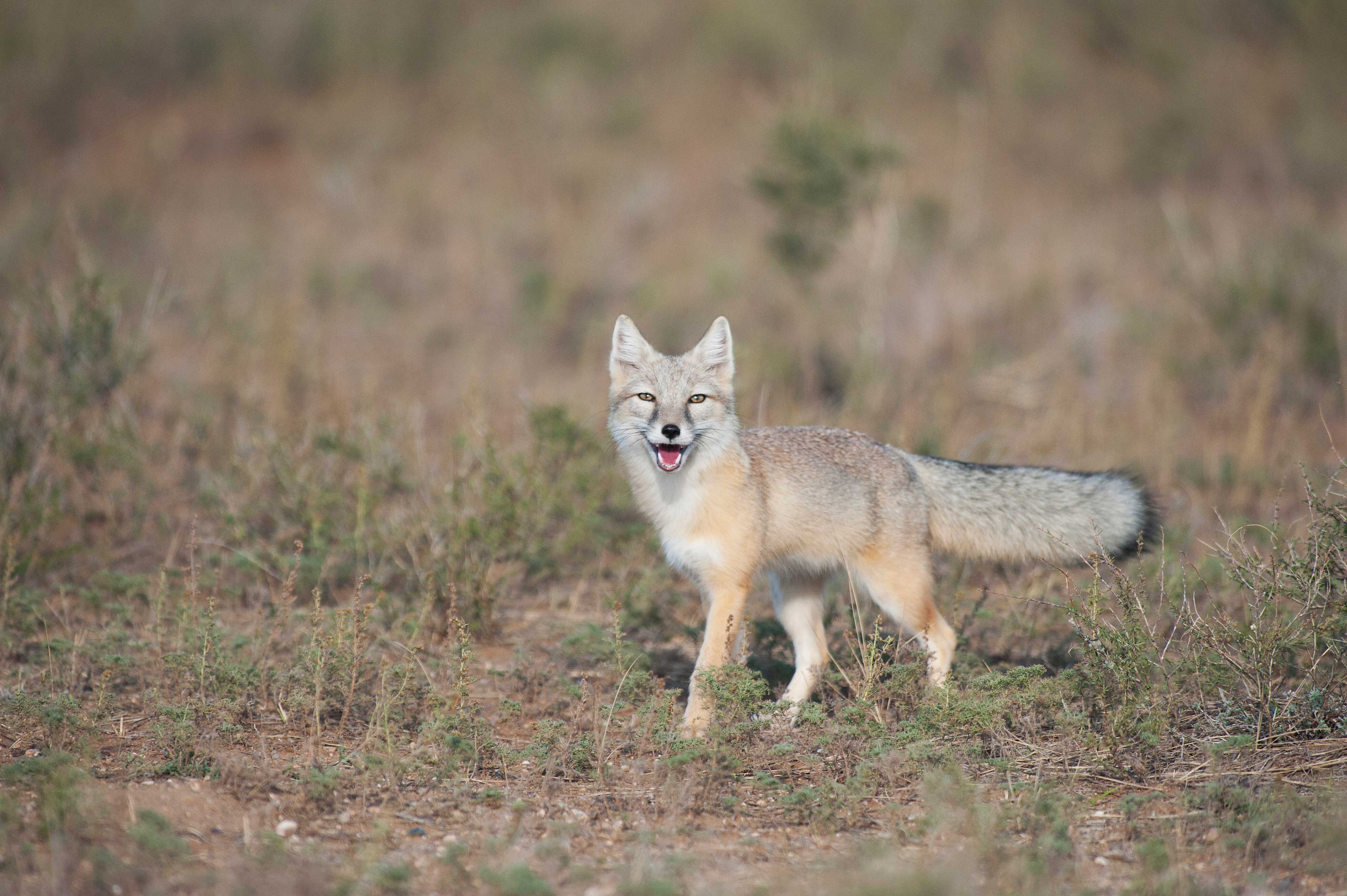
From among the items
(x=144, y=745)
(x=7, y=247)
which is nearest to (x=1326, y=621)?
(x=144, y=745)

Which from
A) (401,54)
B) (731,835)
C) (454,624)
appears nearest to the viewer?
(731,835)

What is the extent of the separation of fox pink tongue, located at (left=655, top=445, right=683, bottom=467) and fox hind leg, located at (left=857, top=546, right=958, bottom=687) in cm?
107

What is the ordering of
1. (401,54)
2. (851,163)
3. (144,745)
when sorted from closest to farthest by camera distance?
(144,745) → (851,163) → (401,54)

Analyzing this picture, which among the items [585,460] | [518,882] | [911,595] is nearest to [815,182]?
[585,460]

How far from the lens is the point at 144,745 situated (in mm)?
4238

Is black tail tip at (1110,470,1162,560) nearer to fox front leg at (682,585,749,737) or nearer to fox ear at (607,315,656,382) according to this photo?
fox front leg at (682,585,749,737)

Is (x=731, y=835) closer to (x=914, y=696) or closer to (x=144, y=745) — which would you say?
(x=914, y=696)

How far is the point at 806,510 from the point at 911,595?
2.11 feet

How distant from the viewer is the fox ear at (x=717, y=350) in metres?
5.23

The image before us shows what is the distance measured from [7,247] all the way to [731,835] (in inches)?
393

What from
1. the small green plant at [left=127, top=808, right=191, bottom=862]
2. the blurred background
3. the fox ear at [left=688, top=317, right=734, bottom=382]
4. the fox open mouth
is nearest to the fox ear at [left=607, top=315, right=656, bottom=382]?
the fox ear at [left=688, top=317, right=734, bottom=382]

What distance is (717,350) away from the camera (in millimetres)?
5273

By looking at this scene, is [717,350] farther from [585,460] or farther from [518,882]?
[518,882]

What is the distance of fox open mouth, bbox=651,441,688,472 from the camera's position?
4.69 m
